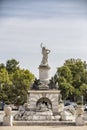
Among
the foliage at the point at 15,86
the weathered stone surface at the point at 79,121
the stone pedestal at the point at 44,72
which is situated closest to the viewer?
the weathered stone surface at the point at 79,121

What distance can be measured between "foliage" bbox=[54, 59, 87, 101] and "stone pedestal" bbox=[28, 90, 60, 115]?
80.1ft

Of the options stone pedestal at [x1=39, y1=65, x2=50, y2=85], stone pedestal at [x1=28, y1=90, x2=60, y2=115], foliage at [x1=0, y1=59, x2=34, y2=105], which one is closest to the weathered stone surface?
stone pedestal at [x1=28, y1=90, x2=60, y2=115]

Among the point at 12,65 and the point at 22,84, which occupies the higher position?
the point at 12,65

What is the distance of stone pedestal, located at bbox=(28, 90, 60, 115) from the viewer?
2920cm

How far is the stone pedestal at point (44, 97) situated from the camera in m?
29.2

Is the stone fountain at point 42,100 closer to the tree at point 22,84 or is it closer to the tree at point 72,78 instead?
the tree at point 22,84

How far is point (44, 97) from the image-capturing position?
29.2 meters

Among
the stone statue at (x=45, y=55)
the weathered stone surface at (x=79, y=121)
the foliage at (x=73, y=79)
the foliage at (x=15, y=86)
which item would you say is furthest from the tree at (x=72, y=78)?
the weathered stone surface at (x=79, y=121)

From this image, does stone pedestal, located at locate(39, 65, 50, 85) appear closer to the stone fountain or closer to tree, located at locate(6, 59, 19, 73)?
the stone fountain

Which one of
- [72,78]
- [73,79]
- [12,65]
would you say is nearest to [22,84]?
[72,78]

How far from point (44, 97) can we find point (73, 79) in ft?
91.5

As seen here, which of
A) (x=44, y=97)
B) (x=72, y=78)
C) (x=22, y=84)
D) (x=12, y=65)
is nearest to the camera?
(x=44, y=97)

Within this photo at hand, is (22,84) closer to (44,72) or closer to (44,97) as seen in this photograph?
(44,72)

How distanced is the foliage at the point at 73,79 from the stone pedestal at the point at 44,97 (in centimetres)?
2440
